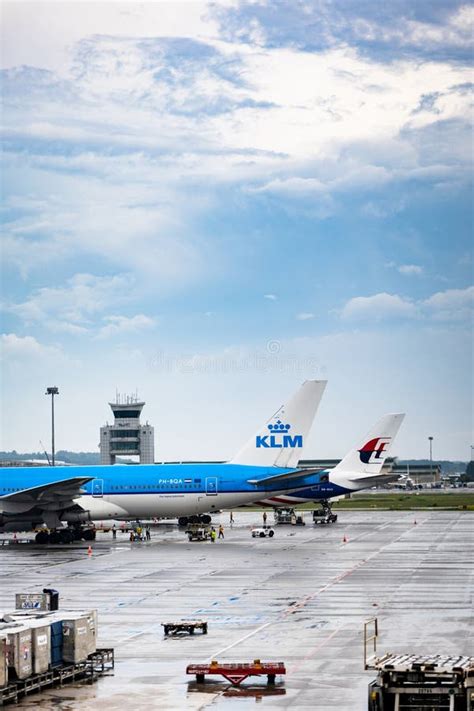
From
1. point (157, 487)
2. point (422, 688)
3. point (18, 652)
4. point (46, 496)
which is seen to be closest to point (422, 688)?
point (422, 688)

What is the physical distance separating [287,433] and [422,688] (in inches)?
2241

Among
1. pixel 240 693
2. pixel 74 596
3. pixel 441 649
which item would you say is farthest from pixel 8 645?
pixel 74 596

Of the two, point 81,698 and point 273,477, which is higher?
point 273,477

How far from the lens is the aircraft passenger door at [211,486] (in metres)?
77.9

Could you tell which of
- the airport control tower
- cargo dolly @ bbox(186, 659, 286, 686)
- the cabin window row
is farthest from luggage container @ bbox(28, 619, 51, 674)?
the airport control tower

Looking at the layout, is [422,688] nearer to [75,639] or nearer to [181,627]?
[75,639]

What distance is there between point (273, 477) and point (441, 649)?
45.5m

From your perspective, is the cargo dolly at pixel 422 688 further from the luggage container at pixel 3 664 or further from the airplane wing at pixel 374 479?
the airplane wing at pixel 374 479

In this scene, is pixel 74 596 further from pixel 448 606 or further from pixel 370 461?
pixel 370 461

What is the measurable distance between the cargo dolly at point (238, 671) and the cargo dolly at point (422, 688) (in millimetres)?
4616

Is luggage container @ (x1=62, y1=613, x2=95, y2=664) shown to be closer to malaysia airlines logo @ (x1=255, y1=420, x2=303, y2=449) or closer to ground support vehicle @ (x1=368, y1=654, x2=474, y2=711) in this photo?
ground support vehicle @ (x1=368, y1=654, x2=474, y2=711)

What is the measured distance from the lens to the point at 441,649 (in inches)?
1243

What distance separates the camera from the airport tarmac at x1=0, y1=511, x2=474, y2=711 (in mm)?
27234

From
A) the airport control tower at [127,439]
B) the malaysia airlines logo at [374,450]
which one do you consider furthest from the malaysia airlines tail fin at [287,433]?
the airport control tower at [127,439]
